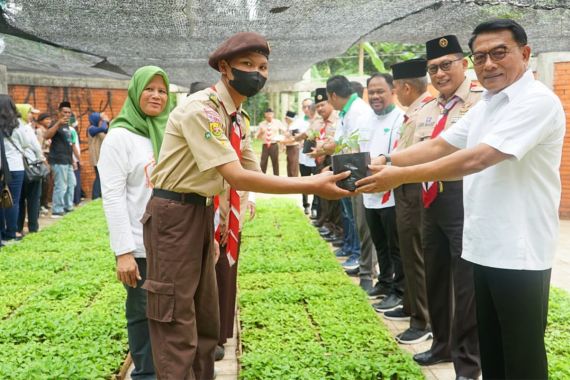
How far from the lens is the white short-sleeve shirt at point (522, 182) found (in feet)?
7.79

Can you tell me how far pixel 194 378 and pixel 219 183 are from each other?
1027 mm

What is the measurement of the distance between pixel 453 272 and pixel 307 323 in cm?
159

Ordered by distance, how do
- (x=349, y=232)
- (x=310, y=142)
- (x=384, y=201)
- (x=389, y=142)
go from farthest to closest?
(x=310, y=142), (x=349, y=232), (x=389, y=142), (x=384, y=201)

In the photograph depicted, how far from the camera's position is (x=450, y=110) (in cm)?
368

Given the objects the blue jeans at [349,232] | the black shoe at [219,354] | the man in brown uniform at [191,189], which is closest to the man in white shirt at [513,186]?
the man in brown uniform at [191,189]

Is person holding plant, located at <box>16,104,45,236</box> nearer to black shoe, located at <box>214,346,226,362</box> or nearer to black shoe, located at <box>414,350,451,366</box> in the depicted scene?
black shoe, located at <box>214,346,226,362</box>

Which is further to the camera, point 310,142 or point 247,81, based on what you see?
point 310,142

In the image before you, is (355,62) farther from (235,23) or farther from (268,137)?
(235,23)

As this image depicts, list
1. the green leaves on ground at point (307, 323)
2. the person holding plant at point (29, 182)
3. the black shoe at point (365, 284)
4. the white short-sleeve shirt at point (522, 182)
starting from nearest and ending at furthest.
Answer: the white short-sleeve shirt at point (522, 182), the green leaves on ground at point (307, 323), the black shoe at point (365, 284), the person holding plant at point (29, 182)

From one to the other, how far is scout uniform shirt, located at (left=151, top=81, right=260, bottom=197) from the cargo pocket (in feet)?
1.57

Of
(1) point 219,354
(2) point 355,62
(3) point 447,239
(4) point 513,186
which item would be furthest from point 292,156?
(2) point 355,62

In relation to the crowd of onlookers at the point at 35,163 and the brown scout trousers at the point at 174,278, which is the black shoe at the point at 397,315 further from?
the crowd of onlookers at the point at 35,163

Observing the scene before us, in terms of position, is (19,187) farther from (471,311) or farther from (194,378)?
(471,311)

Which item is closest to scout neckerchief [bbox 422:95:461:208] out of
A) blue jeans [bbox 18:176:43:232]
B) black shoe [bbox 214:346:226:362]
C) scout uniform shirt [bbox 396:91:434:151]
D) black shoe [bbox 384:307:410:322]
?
scout uniform shirt [bbox 396:91:434:151]
